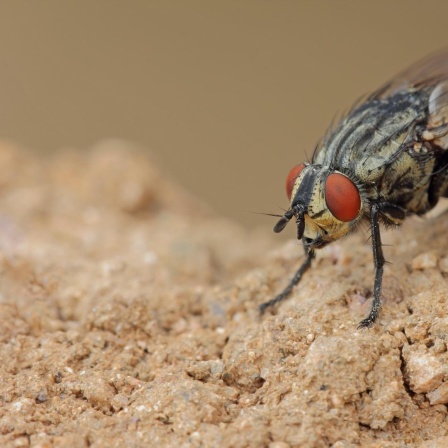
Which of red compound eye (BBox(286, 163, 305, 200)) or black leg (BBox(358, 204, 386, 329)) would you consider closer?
black leg (BBox(358, 204, 386, 329))

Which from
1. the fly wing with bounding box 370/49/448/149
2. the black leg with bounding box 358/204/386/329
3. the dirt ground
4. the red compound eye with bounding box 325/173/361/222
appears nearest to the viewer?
the dirt ground

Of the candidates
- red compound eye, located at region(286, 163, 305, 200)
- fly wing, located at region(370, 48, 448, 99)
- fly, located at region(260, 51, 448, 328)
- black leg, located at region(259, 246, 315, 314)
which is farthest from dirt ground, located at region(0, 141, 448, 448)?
fly wing, located at region(370, 48, 448, 99)

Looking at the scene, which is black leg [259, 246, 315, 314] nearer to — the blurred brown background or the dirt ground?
the dirt ground

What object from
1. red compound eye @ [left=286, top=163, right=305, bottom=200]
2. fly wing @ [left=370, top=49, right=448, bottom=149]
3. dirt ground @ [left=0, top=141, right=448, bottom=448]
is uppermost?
fly wing @ [left=370, top=49, right=448, bottom=149]

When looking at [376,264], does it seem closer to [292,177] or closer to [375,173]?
[375,173]

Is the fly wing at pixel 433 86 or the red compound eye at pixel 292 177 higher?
the fly wing at pixel 433 86

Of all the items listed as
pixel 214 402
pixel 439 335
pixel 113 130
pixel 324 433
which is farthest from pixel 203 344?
pixel 113 130

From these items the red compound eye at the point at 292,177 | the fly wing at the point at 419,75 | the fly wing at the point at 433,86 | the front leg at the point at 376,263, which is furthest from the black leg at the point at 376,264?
the fly wing at the point at 419,75

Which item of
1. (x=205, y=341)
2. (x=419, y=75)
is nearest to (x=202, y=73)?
(x=419, y=75)

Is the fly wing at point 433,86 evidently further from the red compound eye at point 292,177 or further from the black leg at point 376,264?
the red compound eye at point 292,177
